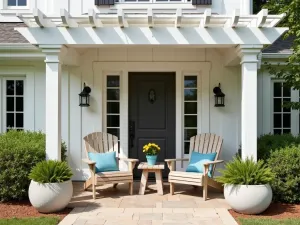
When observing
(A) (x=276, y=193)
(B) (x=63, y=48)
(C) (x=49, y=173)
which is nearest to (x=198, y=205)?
(A) (x=276, y=193)

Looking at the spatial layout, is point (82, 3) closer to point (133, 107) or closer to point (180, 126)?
point (133, 107)

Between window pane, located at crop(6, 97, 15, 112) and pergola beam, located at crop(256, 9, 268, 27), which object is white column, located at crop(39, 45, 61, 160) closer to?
window pane, located at crop(6, 97, 15, 112)

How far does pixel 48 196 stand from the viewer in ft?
16.6

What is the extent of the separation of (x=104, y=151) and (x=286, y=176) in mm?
3146

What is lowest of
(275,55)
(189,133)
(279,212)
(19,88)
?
(279,212)

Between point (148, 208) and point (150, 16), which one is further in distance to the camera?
point (148, 208)

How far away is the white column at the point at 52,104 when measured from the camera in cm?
565

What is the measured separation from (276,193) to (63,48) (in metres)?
3.97

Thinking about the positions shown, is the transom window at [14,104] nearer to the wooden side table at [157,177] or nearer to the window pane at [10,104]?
the window pane at [10,104]

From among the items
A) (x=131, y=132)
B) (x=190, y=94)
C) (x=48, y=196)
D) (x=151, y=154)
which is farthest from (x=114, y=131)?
(x=48, y=196)

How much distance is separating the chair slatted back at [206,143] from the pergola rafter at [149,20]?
6.92ft

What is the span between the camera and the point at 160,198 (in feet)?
19.5

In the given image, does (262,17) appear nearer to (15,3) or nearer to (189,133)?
(189,133)

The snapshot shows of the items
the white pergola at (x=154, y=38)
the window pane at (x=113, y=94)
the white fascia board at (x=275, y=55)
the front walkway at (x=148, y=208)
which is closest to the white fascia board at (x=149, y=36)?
the white pergola at (x=154, y=38)
